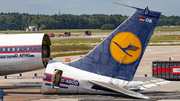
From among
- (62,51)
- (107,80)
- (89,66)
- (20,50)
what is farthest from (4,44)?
(62,51)

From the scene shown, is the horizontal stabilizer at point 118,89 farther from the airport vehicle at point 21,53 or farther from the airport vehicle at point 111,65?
the airport vehicle at point 21,53

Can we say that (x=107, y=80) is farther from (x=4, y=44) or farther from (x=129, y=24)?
(x=4, y=44)

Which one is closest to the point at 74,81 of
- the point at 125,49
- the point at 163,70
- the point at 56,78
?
the point at 56,78

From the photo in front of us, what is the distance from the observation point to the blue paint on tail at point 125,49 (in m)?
21.8

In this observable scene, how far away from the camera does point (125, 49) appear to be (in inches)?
870

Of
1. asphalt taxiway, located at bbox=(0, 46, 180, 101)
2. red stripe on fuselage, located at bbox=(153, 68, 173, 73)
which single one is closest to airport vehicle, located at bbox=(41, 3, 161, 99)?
asphalt taxiway, located at bbox=(0, 46, 180, 101)

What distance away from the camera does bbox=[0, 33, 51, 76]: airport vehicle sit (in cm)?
2886

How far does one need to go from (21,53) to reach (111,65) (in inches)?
413

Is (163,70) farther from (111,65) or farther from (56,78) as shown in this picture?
(56,78)

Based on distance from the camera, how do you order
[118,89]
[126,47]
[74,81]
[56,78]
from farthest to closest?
[56,78], [74,81], [126,47], [118,89]

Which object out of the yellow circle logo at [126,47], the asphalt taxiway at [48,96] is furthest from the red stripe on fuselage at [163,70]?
the yellow circle logo at [126,47]

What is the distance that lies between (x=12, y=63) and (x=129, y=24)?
1301 centimetres

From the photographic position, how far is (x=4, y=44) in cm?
2888

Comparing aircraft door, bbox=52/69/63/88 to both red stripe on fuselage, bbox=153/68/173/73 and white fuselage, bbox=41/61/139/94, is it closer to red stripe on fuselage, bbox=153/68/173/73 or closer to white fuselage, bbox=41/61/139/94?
white fuselage, bbox=41/61/139/94
